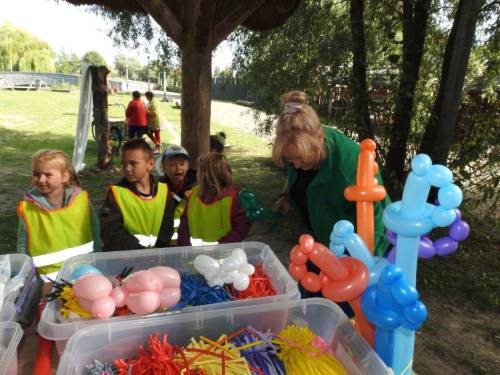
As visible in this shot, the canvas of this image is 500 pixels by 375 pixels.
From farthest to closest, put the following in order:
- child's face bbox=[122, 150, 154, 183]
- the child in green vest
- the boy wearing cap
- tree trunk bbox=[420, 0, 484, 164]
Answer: the boy wearing cap < tree trunk bbox=[420, 0, 484, 164] < child's face bbox=[122, 150, 154, 183] < the child in green vest

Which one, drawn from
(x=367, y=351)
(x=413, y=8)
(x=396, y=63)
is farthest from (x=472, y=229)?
(x=367, y=351)

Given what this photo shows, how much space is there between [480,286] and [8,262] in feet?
11.0

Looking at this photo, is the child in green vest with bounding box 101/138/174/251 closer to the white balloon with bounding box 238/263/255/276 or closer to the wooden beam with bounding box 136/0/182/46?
the white balloon with bounding box 238/263/255/276

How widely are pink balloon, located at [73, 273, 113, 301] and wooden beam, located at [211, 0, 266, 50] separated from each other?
2.36 metres

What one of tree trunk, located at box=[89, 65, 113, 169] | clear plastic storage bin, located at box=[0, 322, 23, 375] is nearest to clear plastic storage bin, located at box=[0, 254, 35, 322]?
clear plastic storage bin, located at box=[0, 322, 23, 375]

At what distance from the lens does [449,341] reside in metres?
2.47

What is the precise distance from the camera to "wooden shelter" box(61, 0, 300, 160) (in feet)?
9.23

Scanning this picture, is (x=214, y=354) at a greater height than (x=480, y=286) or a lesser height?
greater

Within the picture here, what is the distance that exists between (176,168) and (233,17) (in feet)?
4.41

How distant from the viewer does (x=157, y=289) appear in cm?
102

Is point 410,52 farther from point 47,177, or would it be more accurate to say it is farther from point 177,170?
point 47,177

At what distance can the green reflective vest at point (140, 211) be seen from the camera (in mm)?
1843

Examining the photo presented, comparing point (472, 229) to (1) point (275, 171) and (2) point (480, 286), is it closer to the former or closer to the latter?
(2) point (480, 286)

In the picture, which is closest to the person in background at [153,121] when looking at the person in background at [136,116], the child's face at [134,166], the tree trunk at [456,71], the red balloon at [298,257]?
the person in background at [136,116]
